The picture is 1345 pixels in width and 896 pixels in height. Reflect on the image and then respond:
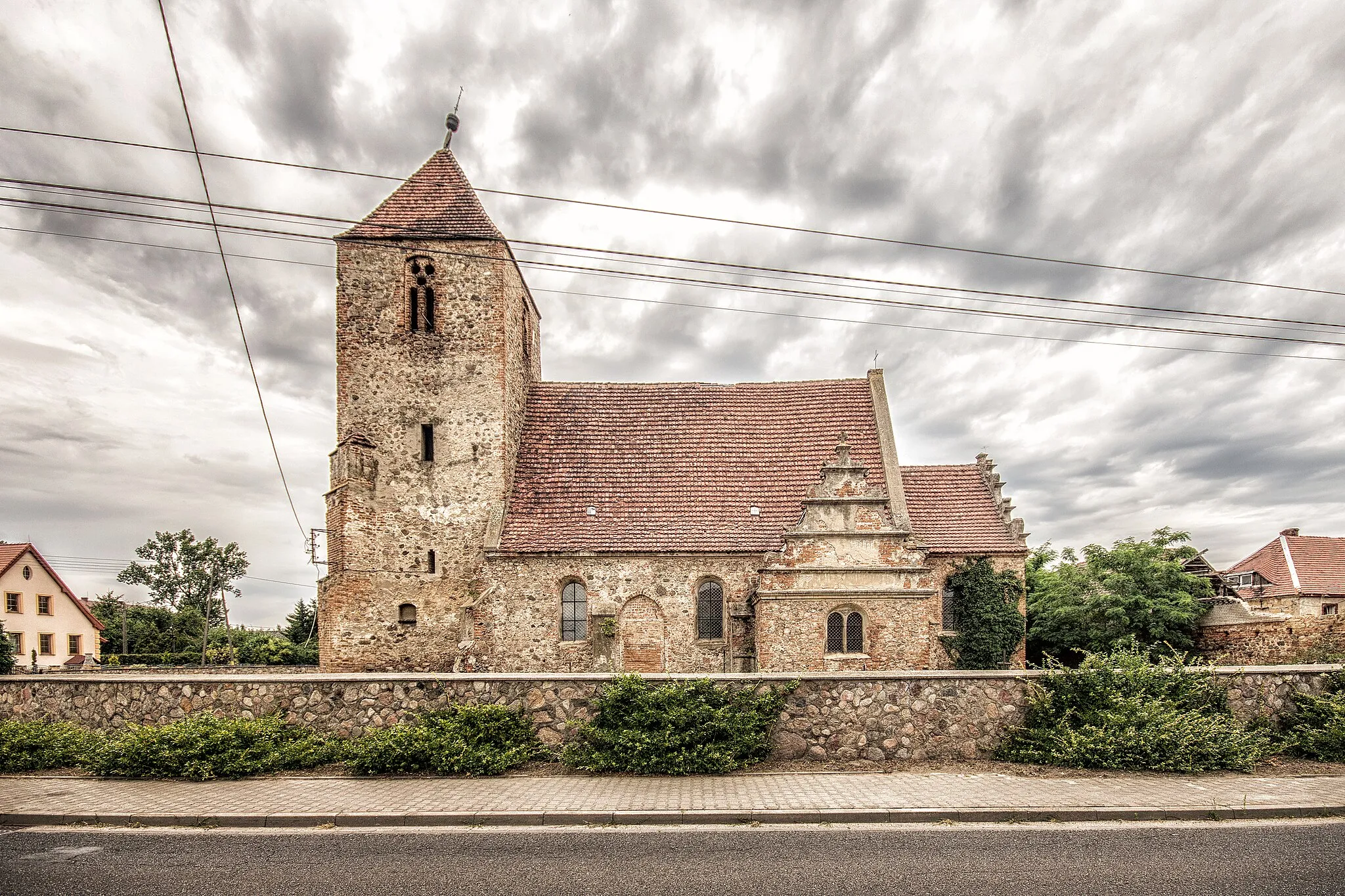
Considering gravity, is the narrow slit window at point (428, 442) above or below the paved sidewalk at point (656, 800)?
above

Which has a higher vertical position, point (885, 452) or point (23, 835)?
point (885, 452)

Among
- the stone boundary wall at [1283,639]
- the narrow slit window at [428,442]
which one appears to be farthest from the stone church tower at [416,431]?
the stone boundary wall at [1283,639]

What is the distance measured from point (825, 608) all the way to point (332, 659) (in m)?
13.5

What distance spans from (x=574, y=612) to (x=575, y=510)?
2891mm

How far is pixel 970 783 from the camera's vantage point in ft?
30.2

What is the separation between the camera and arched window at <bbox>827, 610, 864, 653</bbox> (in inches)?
673

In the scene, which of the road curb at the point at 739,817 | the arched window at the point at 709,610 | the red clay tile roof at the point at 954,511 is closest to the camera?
the road curb at the point at 739,817

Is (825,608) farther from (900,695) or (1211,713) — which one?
(1211,713)

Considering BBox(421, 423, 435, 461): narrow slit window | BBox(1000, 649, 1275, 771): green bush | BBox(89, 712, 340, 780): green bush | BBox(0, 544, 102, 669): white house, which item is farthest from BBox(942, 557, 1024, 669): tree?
BBox(0, 544, 102, 669): white house

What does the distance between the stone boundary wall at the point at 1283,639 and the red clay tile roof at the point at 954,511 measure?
6.78m

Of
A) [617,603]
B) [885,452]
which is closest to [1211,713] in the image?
[885,452]

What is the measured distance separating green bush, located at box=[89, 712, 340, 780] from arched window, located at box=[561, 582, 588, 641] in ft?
27.5

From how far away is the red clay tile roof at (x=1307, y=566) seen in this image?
33844mm

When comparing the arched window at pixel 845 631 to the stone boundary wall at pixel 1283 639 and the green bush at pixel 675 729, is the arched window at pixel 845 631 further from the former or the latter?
the stone boundary wall at pixel 1283 639
